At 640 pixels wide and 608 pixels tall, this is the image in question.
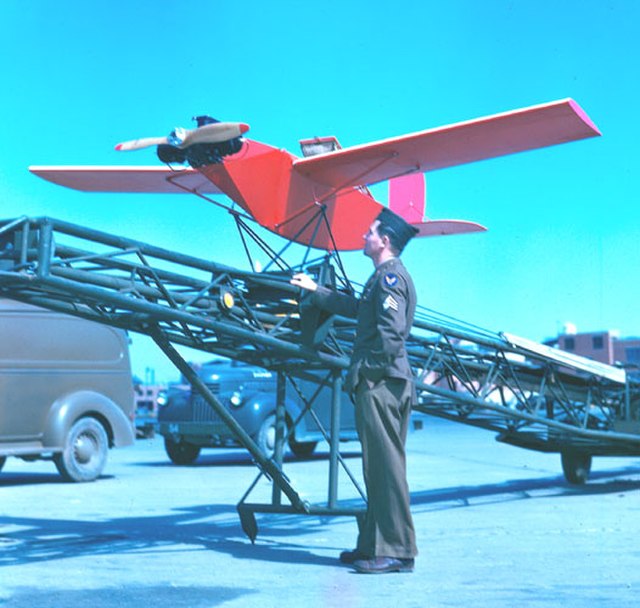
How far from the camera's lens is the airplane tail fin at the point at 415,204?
10133mm

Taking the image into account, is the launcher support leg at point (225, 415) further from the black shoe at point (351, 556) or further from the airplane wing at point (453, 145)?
the airplane wing at point (453, 145)

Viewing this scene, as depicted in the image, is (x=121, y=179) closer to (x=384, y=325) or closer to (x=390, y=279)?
(x=390, y=279)

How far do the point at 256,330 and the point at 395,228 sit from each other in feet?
4.17

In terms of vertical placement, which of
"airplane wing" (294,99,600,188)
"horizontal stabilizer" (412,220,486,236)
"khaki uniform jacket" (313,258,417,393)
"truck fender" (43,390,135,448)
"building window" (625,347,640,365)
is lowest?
"truck fender" (43,390,135,448)

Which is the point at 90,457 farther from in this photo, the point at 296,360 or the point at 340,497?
the point at 296,360

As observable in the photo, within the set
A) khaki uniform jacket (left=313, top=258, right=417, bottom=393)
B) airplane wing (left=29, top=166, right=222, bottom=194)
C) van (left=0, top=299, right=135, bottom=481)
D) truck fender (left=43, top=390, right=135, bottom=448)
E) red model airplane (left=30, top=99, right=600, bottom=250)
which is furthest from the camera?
truck fender (left=43, top=390, right=135, bottom=448)

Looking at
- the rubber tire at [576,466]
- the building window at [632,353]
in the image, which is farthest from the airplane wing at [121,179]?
the building window at [632,353]

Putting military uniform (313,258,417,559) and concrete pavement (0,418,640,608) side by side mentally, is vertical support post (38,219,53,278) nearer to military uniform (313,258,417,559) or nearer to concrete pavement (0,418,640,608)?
concrete pavement (0,418,640,608)

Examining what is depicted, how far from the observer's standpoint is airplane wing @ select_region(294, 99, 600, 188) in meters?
7.16

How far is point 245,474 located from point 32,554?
23.3 feet

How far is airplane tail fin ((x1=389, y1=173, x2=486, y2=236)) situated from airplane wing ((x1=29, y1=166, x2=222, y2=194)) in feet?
7.23

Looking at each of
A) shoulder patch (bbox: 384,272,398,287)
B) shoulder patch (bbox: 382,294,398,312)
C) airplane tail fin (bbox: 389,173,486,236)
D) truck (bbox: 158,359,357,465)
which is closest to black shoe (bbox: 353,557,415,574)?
shoulder patch (bbox: 382,294,398,312)

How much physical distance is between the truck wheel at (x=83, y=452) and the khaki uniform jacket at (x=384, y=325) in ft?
23.9

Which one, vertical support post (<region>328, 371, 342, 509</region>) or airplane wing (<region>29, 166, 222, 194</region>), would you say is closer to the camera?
vertical support post (<region>328, 371, 342, 509</region>)
